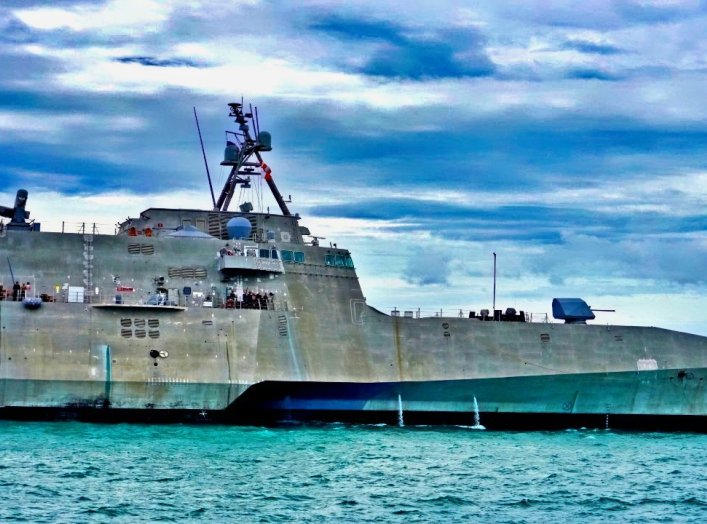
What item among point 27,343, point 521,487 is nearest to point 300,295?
point 27,343

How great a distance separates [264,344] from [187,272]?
10.5ft

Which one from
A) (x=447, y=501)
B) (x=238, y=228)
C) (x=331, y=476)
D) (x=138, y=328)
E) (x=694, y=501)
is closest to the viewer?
(x=447, y=501)

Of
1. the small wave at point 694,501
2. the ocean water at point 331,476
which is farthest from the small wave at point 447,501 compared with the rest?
the small wave at point 694,501

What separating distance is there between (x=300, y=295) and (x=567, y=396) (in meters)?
9.44

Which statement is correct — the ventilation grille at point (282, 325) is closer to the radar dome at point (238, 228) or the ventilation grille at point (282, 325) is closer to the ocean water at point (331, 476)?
the ocean water at point (331, 476)

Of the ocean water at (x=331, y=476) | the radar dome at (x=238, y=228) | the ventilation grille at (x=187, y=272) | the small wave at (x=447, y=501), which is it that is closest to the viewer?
the ocean water at (x=331, y=476)

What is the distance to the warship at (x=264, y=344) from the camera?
3072 centimetres

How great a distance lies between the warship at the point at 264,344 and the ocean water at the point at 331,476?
1.15m

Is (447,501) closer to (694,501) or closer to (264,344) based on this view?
(694,501)

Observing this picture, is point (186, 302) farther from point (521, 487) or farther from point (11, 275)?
point (521, 487)

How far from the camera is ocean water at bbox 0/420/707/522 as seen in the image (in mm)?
20219

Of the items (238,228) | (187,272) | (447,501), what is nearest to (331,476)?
(447,501)

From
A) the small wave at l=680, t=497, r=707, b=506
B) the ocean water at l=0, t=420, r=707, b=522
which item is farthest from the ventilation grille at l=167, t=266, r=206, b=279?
the small wave at l=680, t=497, r=707, b=506

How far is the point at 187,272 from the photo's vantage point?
3328cm
